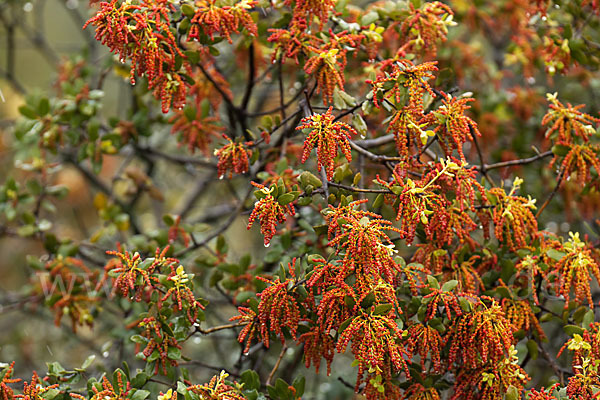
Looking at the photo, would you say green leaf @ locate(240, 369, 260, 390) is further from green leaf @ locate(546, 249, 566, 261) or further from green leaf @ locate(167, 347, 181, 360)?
green leaf @ locate(546, 249, 566, 261)

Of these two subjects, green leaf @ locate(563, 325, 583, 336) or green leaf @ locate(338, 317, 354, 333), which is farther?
green leaf @ locate(563, 325, 583, 336)

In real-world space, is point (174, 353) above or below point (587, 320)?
above

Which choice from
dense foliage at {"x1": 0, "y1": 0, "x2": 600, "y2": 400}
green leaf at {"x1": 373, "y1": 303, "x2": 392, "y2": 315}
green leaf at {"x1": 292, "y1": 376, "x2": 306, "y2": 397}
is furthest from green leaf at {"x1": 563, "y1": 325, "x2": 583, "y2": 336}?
green leaf at {"x1": 292, "y1": 376, "x2": 306, "y2": 397}

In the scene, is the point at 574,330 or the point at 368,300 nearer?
the point at 368,300

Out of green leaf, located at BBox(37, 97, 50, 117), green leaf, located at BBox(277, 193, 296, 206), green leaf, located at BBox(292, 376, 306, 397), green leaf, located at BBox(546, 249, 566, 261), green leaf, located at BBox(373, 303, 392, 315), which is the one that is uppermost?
green leaf, located at BBox(37, 97, 50, 117)

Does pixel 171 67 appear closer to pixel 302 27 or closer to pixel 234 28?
pixel 234 28

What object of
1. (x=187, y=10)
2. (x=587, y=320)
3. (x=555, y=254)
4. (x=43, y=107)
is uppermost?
(x=187, y=10)

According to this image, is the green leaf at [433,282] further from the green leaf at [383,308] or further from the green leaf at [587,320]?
the green leaf at [587,320]

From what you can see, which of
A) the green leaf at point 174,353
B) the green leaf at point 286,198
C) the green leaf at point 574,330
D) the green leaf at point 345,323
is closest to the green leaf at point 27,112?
the green leaf at point 174,353

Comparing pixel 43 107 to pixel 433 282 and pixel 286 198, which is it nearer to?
pixel 286 198

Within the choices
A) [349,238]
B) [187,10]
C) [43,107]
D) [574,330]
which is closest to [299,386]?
[349,238]

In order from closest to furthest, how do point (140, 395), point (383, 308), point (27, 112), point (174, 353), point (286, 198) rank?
point (383, 308), point (286, 198), point (140, 395), point (174, 353), point (27, 112)

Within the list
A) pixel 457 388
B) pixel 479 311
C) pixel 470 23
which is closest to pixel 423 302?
pixel 479 311

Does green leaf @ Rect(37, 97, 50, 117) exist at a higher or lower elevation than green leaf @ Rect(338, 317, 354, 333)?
higher
